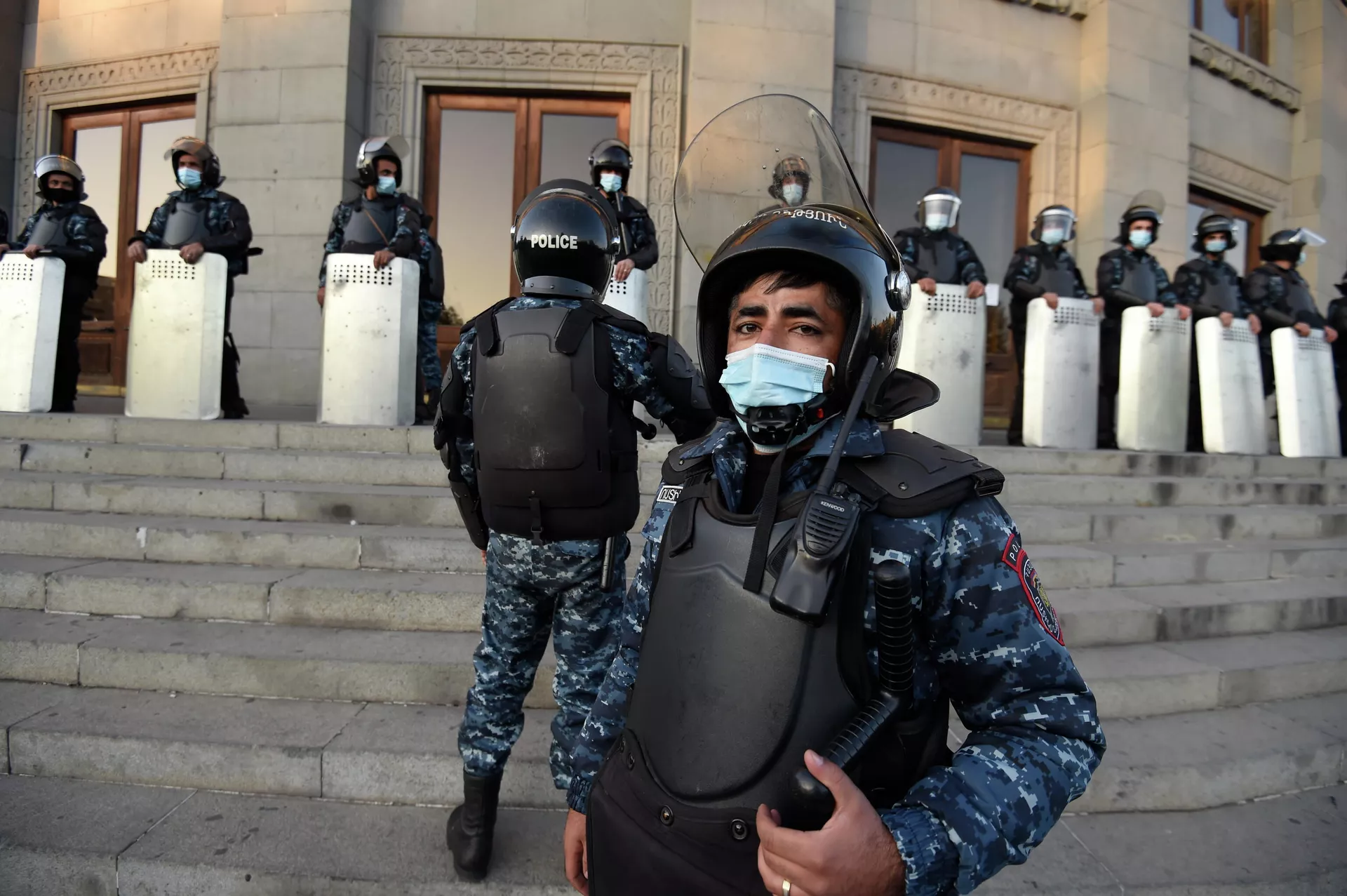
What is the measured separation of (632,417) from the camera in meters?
2.50

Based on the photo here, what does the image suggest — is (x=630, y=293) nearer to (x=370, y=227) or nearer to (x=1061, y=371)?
(x=370, y=227)

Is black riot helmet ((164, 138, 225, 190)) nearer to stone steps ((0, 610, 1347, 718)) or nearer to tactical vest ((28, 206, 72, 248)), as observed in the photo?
tactical vest ((28, 206, 72, 248))

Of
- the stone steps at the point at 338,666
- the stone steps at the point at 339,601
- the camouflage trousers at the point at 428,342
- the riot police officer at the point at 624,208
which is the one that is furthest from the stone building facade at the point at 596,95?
the stone steps at the point at 338,666

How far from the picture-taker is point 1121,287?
723cm

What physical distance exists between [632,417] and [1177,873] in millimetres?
2331

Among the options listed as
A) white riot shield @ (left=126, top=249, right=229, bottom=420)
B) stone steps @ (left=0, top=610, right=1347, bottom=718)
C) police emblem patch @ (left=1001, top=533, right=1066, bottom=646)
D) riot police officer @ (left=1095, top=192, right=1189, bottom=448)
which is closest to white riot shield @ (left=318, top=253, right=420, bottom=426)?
white riot shield @ (left=126, top=249, right=229, bottom=420)

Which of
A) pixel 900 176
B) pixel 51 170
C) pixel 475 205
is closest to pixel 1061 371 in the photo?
pixel 900 176

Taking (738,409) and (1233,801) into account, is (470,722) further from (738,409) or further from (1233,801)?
(1233,801)

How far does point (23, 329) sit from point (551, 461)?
21.7ft

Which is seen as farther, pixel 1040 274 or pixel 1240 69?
pixel 1240 69

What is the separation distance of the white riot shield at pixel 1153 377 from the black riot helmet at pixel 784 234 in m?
6.52

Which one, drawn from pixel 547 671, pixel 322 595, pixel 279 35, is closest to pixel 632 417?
pixel 547 671

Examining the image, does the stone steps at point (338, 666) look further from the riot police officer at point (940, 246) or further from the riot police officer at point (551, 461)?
the riot police officer at point (940, 246)

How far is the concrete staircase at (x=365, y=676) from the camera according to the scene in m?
2.36
